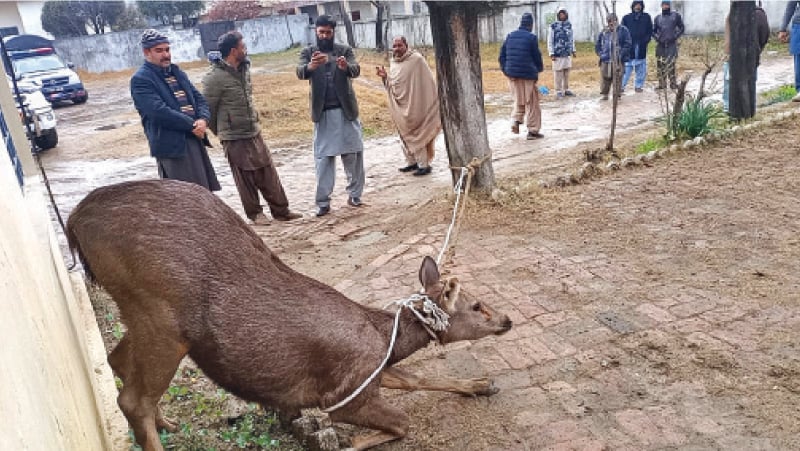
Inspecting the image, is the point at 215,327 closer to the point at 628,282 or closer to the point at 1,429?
the point at 1,429

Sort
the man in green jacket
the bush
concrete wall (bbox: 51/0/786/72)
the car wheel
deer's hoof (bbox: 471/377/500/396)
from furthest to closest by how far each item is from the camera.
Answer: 1. concrete wall (bbox: 51/0/786/72)
2. the car wheel
3. the bush
4. the man in green jacket
5. deer's hoof (bbox: 471/377/500/396)

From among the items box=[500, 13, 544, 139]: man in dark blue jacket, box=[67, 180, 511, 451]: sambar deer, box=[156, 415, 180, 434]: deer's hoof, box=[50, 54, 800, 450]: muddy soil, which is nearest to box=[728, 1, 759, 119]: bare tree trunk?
box=[50, 54, 800, 450]: muddy soil

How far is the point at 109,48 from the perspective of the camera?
36406 mm

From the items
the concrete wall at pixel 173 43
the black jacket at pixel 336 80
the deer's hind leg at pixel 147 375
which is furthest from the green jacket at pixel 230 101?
the concrete wall at pixel 173 43

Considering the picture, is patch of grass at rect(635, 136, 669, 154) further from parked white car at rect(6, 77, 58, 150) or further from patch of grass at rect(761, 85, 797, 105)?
parked white car at rect(6, 77, 58, 150)

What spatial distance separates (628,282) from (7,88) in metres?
5.22

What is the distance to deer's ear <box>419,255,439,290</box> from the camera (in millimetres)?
3662

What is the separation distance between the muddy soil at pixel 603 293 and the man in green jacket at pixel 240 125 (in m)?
0.37

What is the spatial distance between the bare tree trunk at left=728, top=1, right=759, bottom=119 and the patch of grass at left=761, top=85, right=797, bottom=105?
1.86 meters

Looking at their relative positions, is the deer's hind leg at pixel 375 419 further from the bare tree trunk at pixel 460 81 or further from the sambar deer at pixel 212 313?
the bare tree trunk at pixel 460 81

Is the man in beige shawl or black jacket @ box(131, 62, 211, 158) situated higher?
black jacket @ box(131, 62, 211, 158)

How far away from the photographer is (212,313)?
293cm

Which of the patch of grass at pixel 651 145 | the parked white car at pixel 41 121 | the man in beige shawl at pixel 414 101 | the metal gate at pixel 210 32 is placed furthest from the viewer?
the metal gate at pixel 210 32

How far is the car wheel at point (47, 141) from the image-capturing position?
13875 mm
